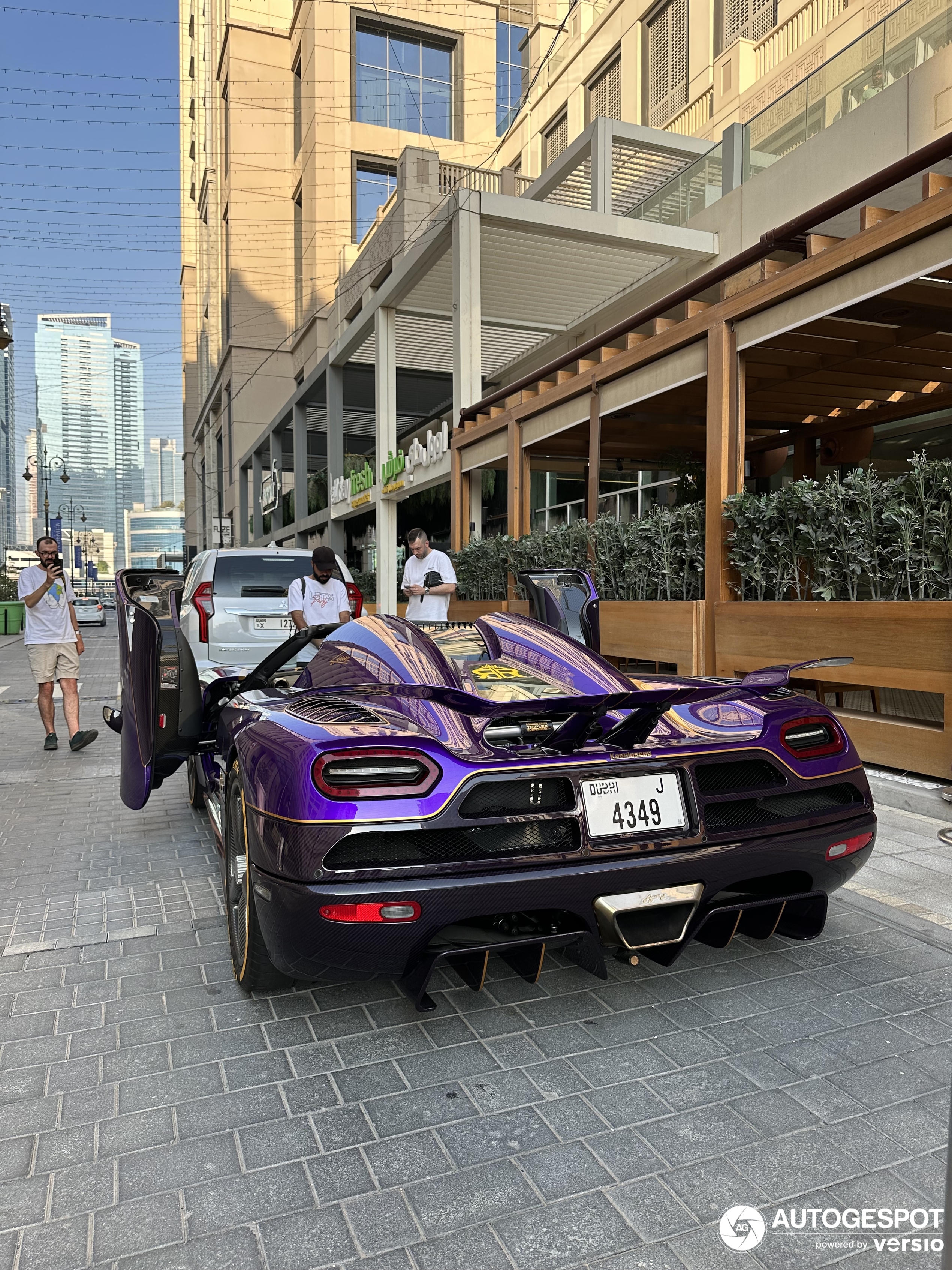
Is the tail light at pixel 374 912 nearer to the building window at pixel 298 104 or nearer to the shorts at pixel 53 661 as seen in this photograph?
the shorts at pixel 53 661

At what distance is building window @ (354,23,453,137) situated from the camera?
104 ft

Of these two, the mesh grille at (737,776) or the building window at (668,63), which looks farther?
the building window at (668,63)

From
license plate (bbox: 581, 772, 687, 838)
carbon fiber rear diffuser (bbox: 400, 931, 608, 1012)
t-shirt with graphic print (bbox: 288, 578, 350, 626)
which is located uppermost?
t-shirt with graphic print (bbox: 288, 578, 350, 626)

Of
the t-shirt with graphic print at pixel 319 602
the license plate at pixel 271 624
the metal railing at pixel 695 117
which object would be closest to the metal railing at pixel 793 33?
the metal railing at pixel 695 117

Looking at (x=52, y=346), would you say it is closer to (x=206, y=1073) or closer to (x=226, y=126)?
(x=226, y=126)

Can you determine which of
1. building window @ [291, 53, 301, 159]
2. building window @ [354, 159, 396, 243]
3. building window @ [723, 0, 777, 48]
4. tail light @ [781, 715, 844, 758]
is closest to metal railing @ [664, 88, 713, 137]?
building window @ [723, 0, 777, 48]

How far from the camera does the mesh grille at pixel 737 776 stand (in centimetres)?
253

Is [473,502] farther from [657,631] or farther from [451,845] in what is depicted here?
[451,845]

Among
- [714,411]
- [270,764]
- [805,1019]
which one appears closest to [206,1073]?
[270,764]

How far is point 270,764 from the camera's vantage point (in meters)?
2.45

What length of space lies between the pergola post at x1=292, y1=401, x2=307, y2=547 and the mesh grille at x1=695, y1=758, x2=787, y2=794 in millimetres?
26910

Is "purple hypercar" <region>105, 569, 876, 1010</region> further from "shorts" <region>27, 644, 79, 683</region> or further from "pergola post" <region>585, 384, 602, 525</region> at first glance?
"pergola post" <region>585, 384, 602, 525</region>

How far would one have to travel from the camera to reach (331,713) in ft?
8.74

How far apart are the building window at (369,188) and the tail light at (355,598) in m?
28.8
